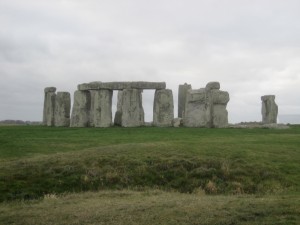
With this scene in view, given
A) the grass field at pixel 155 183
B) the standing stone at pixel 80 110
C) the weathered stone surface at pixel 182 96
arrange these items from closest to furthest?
the grass field at pixel 155 183 < the standing stone at pixel 80 110 < the weathered stone surface at pixel 182 96

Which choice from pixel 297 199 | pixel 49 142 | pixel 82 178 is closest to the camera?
pixel 297 199

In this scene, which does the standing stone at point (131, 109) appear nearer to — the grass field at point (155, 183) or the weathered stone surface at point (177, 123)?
the weathered stone surface at point (177, 123)

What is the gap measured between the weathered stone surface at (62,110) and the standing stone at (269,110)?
17.9m

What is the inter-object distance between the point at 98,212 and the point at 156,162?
638cm

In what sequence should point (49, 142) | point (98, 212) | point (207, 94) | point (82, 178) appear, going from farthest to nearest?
point (207, 94) < point (49, 142) < point (82, 178) < point (98, 212)

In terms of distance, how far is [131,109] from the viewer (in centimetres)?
3712

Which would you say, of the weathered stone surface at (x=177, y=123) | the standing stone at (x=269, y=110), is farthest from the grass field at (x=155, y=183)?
the standing stone at (x=269, y=110)

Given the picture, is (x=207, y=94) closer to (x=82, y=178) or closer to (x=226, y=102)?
(x=226, y=102)

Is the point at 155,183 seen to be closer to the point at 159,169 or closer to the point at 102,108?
the point at 159,169

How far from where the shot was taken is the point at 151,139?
2584 cm

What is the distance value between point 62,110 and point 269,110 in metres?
18.7

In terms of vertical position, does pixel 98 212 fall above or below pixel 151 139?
below

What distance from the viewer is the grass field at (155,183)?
39.8 ft

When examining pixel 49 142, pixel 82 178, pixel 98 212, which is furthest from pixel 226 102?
pixel 98 212
